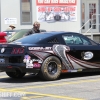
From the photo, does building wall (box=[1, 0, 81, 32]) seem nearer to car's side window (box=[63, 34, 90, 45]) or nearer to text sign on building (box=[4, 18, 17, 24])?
text sign on building (box=[4, 18, 17, 24])

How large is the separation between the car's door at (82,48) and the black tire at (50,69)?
584 mm

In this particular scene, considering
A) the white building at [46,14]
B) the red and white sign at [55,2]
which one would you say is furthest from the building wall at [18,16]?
the red and white sign at [55,2]

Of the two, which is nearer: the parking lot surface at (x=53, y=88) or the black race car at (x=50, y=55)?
the parking lot surface at (x=53, y=88)

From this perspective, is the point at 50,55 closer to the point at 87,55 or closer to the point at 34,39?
the point at 34,39

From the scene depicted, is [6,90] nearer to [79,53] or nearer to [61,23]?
[79,53]

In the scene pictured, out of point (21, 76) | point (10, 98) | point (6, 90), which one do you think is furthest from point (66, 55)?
point (10, 98)

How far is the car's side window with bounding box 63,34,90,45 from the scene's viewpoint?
12.3 m

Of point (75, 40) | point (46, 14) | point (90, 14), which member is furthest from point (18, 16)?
point (75, 40)

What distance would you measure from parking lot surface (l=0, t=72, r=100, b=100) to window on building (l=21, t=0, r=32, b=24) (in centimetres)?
1136

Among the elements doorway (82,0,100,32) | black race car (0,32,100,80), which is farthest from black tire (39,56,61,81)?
doorway (82,0,100,32)

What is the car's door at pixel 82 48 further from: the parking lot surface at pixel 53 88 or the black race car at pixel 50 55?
the parking lot surface at pixel 53 88

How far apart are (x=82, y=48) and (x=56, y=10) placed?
40.0ft

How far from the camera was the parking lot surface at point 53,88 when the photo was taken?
8955 millimetres

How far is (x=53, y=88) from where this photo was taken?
10.2 meters
